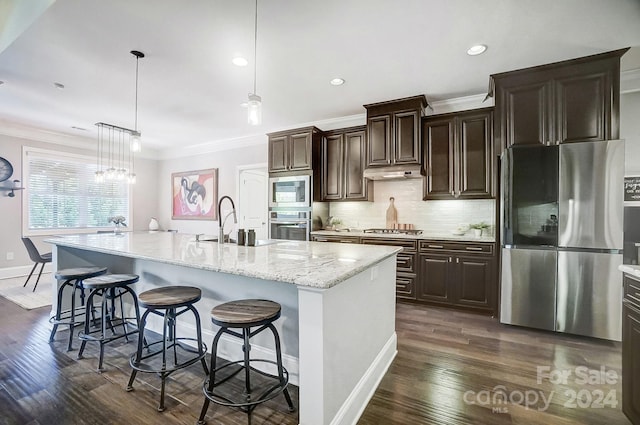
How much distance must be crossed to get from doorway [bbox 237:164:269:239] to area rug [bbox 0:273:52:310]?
10.2ft

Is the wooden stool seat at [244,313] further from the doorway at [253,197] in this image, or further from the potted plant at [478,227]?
the doorway at [253,197]

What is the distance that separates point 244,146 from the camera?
593cm

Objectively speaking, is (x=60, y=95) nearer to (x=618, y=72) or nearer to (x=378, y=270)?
(x=378, y=270)

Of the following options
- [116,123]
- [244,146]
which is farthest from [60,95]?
[244,146]

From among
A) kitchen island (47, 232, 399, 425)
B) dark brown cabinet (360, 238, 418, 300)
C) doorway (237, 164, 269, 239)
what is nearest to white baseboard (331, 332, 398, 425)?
kitchen island (47, 232, 399, 425)

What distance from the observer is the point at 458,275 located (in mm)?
3496

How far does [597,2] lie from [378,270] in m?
2.53

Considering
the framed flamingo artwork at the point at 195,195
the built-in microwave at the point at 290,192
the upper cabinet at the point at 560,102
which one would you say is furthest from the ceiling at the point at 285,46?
the framed flamingo artwork at the point at 195,195

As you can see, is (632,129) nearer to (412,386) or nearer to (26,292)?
(412,386)

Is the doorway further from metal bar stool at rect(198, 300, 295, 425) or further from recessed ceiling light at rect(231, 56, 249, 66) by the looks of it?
metal bar stool at rect(198, 300, 295, 425)

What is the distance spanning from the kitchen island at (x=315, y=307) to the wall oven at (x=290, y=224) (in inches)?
86.4

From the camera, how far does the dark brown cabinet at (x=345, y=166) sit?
173 inches

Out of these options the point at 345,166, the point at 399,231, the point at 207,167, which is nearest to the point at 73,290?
the point at 345,166

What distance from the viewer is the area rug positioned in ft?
12.0
